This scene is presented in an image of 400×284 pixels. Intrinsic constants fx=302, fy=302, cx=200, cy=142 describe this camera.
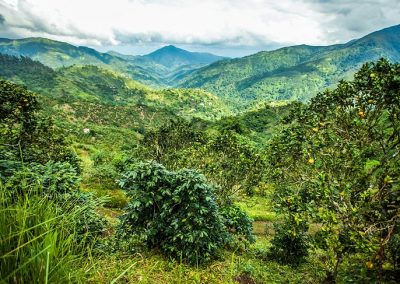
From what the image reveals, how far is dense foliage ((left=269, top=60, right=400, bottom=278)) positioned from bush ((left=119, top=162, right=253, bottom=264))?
2317mm

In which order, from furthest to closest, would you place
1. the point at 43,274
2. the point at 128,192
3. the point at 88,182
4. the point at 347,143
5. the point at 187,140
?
the point at 88,182
the point at 187,140
the point at 128,192
the point at 347,143
the point at 43,274

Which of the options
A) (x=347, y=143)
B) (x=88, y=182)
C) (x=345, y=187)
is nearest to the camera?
(x=345, y=187)

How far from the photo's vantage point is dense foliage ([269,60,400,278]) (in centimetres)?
645

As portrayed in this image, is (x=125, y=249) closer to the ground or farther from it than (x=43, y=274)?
closer to the ground

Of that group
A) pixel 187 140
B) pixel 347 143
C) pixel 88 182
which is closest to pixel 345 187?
pixel 347 143

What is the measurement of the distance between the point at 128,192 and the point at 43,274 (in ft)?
24.3

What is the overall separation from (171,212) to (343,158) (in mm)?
5289

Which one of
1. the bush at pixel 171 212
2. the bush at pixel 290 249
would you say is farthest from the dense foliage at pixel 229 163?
the bush at pixel 171 212

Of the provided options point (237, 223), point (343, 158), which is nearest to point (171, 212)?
point (237, 223)

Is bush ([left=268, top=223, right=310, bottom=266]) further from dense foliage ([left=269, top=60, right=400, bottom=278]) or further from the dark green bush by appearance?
dense foliage ([left=269, top=60, right=400, bottom=278])

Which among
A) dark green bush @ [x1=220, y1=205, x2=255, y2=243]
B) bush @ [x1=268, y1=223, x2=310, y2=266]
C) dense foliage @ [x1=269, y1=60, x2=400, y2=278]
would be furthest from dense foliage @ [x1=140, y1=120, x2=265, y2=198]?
dense foliage @ [x1=269, y1=60, x2=400, y2=278]

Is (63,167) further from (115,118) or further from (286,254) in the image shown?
(115,118)

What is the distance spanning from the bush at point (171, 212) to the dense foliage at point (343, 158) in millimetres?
2317

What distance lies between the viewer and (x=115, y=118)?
Result: 155m
